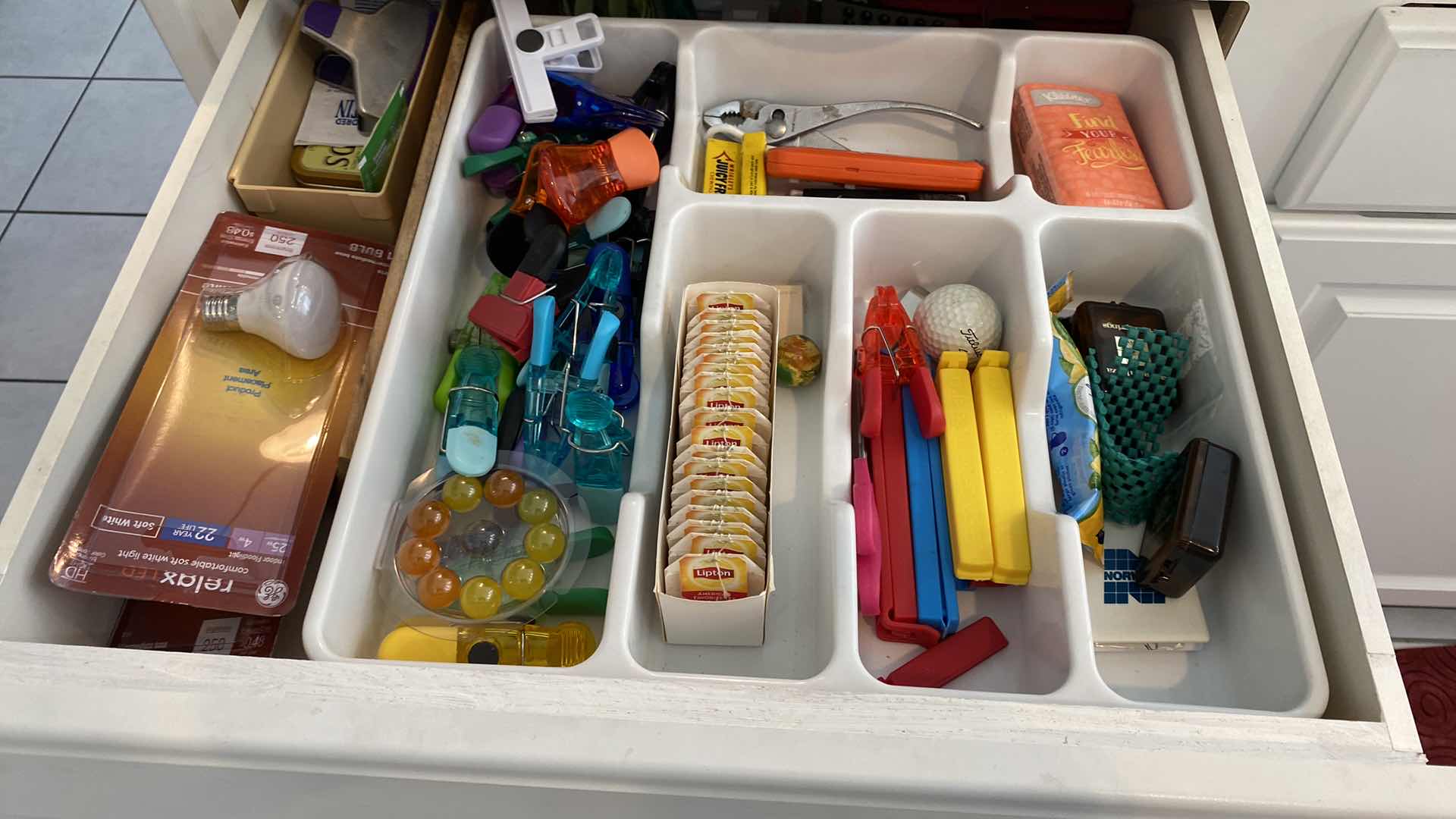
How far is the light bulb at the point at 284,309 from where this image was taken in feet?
2.56

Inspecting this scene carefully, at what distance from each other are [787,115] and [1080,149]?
0.30 m

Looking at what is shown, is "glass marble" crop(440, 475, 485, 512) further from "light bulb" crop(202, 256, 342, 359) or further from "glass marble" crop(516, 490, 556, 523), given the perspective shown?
"light bulb" crop(202, 256, 342, 359)

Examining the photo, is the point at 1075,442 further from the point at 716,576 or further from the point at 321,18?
the point at 321,18

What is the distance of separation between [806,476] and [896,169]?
313 mm

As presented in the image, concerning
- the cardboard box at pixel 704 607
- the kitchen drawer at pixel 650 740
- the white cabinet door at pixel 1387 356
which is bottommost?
the kitchen drawer at pixel 650 740

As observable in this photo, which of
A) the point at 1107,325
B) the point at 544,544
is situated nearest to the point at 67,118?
the point at 544,544

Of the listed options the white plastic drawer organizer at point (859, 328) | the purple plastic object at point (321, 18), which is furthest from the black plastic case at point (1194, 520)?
the purple plastic object at point (321, 18)

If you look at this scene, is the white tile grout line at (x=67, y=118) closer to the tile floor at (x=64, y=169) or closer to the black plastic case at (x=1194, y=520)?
the tile floor at (x=64, y=169)

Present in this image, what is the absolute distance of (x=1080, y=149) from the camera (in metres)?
0.90

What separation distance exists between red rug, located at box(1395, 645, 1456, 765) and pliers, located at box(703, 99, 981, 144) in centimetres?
122

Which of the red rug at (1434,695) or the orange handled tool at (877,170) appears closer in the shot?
the orange handled tool at (877,170)

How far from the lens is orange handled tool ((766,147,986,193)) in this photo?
35.2 inches

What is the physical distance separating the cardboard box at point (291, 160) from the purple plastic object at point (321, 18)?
2 centimetres

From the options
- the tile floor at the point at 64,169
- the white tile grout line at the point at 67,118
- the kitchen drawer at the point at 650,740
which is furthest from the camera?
the white tile grout line at the point at 67,118
